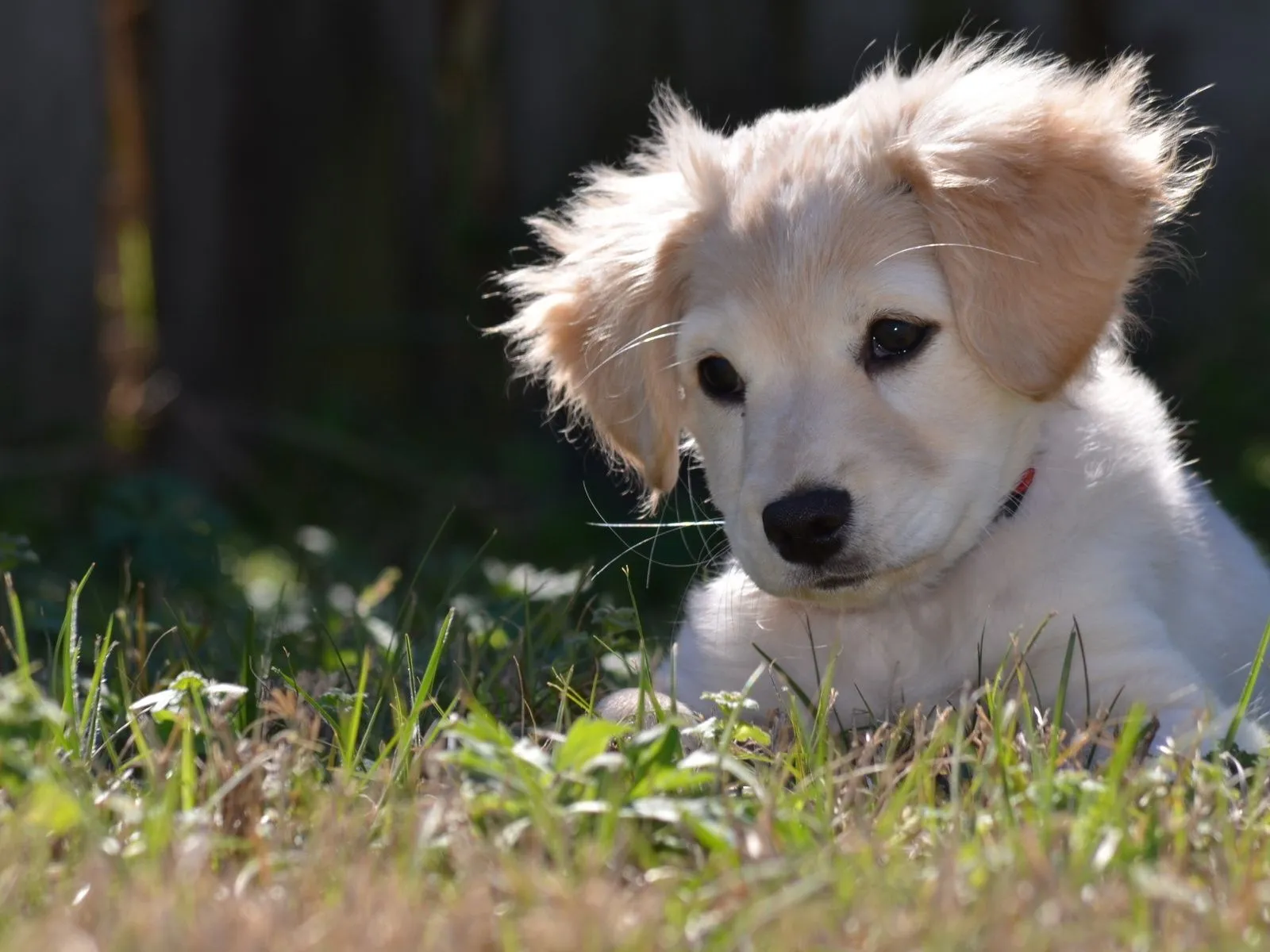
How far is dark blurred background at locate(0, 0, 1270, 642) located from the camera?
5734 mm

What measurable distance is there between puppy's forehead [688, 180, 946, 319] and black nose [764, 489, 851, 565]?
37cm

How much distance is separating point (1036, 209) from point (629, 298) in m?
0.81

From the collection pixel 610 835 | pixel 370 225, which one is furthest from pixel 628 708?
pixel 370 225

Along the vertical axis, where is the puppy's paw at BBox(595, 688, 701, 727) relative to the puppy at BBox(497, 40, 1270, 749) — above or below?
below

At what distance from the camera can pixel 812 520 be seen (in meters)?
2.65

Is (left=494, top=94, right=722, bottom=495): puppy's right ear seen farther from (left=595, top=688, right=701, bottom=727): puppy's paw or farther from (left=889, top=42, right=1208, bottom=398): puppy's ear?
(left=595, top=688, right=701, bottom=727): puppy's paw

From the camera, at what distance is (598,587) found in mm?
4594

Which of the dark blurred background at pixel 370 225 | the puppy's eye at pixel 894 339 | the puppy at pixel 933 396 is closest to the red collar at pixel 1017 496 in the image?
the puppy at pixel 933 396

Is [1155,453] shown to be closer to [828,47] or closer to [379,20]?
[828,47]

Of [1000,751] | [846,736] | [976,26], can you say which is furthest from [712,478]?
[976,26]

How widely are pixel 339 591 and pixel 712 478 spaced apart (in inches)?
58.5

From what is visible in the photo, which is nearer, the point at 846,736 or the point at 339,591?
the point at 846,736

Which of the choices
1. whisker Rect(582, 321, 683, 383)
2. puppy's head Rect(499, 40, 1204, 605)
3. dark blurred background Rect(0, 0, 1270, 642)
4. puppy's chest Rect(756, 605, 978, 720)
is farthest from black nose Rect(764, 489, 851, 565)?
dark blurred background Rect(0, 0, 1270, 642)

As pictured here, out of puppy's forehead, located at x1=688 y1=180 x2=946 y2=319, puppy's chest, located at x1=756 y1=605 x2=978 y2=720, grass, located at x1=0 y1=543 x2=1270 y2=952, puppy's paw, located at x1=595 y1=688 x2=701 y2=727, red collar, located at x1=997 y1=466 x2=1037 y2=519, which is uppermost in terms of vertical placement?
puppy's forehead, located at x1=688 y1=180 x2=946 y2=319
